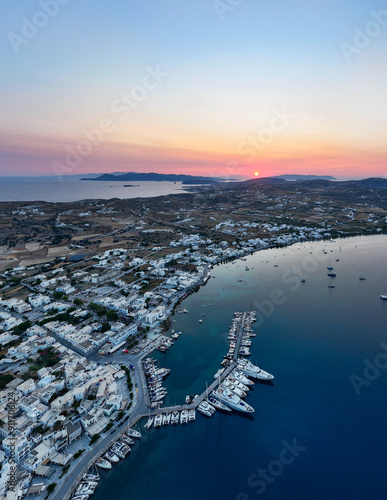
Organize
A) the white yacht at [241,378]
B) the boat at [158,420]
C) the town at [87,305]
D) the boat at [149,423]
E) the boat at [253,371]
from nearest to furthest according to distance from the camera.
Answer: the town at [87,305] < the boat at [149,423] < the boat at [158,420] < the white yacht at [241,378] < the boat at [253,371]

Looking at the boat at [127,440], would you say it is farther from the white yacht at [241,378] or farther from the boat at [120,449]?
the white yacht at [241,378]

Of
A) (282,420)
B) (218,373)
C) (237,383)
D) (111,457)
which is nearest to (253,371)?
(237,383)

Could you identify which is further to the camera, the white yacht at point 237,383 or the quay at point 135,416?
the white yacht at point 237,383

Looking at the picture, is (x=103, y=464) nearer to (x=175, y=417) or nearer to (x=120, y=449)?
(x=120, y=449)

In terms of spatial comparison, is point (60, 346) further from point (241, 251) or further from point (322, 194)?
point (322, 194)

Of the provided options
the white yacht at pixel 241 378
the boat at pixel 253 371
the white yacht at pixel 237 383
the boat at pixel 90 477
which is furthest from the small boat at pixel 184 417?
the boat at pixel 253 371

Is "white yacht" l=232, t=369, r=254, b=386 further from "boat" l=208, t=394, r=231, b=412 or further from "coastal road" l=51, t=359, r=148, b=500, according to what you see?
"coastal road" l=51, t=359, r=148, b=500
